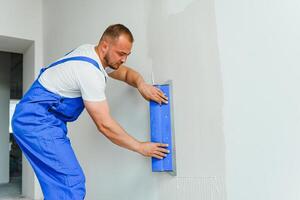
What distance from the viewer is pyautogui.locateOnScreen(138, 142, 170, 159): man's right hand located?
1.73 metres

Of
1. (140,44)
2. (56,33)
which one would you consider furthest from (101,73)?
(56,33)

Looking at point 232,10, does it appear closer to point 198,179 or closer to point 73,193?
point 198,179

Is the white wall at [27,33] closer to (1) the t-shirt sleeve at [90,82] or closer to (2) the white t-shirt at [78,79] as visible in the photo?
(2) the white t-shirt at [78,79]

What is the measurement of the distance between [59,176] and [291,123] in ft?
3.85

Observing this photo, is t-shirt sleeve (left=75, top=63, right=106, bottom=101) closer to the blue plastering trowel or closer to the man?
the man

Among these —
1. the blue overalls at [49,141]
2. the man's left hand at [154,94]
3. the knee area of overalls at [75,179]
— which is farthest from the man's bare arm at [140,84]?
the knee area of overalls at [75,179]

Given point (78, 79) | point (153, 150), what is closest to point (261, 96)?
point (153, 150)

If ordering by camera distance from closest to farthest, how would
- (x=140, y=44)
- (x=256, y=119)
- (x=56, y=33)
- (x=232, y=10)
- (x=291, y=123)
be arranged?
(x=291, y=123) → (x=256, y=119) → (x=232, y=10) → (x=140, y=44) → (x=56, y=33)

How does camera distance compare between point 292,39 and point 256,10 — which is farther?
point 256,10

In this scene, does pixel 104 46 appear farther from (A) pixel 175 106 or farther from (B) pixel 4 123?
(B) pixel 4 123

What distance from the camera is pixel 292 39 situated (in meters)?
1.31

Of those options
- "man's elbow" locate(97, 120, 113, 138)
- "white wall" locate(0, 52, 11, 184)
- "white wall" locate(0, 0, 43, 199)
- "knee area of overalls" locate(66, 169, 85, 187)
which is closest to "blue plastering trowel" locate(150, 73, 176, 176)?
"man's elbow" locate(97, 120, 113, 138)

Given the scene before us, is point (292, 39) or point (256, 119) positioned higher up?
point (292, 39)

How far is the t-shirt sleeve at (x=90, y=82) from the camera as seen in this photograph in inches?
63.4
